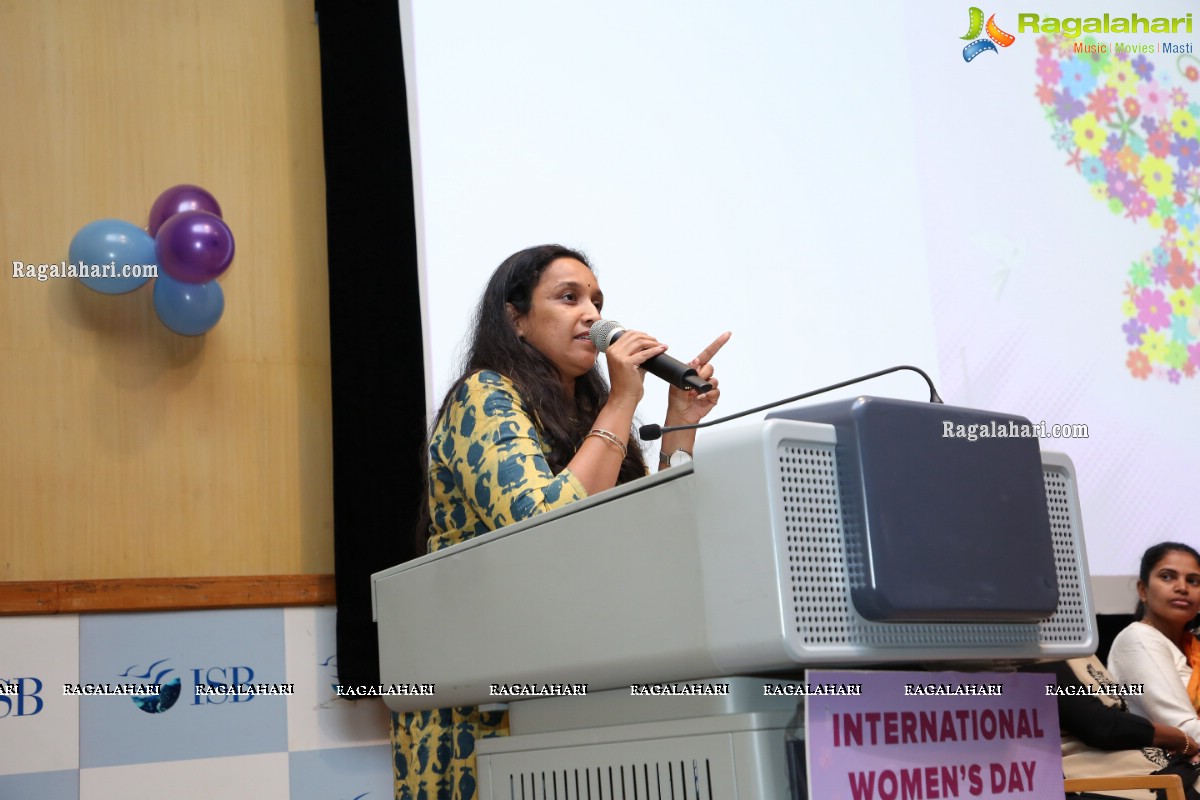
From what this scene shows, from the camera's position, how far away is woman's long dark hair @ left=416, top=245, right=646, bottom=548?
144 centimetres

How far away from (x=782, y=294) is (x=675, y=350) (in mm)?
342

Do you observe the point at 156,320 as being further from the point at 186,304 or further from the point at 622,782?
the point at 622,782

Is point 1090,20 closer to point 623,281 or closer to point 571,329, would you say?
point 623,281

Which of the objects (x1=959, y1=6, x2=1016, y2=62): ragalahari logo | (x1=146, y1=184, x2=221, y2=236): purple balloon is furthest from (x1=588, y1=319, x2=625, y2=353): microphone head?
(x1=959, y1=6, x2=1016, y2=62): ragalahari logo

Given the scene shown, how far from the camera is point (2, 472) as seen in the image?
2.34m

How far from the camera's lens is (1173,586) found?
319cm

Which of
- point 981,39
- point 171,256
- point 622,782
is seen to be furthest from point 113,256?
point 981,39

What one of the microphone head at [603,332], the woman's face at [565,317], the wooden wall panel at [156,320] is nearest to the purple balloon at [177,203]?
the wooden wall panel at [156,320]

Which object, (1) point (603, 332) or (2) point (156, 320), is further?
(2) point (156, 320)

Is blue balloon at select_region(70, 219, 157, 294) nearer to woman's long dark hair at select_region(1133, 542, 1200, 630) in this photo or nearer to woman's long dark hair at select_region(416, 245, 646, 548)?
woman's long dark hair at select_region(416, 245, 646, 548)

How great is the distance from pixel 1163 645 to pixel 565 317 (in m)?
2.41

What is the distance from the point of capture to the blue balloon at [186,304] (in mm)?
2414

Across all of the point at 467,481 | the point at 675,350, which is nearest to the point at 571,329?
the point at 467,481

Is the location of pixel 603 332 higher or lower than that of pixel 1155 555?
higher
